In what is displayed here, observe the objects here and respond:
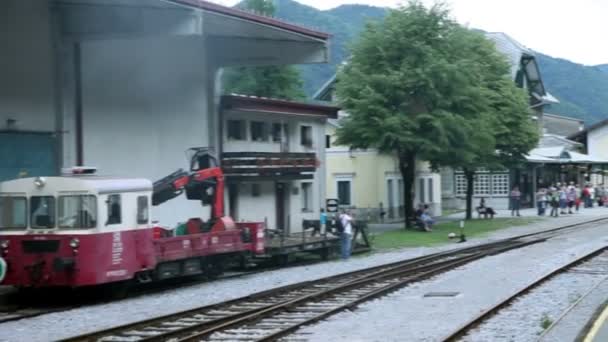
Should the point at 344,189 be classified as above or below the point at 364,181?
below

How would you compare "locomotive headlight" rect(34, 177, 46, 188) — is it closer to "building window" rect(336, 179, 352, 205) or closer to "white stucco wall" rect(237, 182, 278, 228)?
"white stucco wall" rect(237, 182, 278, 228)

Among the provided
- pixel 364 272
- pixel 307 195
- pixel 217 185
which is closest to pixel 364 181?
pixel 307 195

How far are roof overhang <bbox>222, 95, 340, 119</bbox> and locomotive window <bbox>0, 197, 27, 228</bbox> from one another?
49.2 feet

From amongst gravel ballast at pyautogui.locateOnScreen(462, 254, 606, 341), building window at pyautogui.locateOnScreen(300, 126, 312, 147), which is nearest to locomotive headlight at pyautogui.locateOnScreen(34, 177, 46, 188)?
gravel ballast at pyautogui.locateOnScreen(462, 254, 606, 341)

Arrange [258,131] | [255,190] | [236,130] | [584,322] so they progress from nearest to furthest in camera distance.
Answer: [584,322] → [236,130] → [255,190] → [258,131]

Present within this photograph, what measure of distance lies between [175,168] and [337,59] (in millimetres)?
119071

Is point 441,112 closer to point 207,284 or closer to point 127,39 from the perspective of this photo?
point 127,39

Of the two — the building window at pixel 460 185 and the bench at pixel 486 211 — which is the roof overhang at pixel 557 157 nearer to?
the building window at pixel 460 185

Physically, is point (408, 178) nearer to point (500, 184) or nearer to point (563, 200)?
point (563, 200)

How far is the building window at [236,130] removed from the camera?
35.9 metres

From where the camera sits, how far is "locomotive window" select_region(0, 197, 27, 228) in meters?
19.8

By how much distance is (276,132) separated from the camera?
39094 mm

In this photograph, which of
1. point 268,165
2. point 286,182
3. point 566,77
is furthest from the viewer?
point 566,77

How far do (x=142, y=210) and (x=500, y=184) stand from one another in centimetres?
4813
